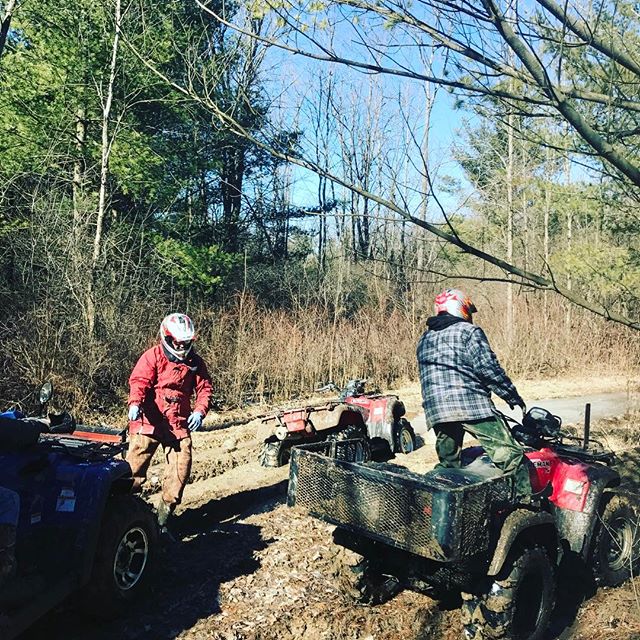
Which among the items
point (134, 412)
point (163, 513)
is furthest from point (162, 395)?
point (163, 513)

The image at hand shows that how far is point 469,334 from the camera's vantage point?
14.9 feet

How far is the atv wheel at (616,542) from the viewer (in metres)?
4.66

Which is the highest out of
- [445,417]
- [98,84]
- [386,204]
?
[98,84]

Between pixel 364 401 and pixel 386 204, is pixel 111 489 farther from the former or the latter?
pixel 364 401

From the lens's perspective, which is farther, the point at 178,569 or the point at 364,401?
the point at 364,401

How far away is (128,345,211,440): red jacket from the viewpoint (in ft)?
18.8

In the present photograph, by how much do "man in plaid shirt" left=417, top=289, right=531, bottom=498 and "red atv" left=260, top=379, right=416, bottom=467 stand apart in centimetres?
305

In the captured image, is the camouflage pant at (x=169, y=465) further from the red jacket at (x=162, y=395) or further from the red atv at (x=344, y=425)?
the red atv at (x=344, y=425)

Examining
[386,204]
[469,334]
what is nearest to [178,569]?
[469,334]

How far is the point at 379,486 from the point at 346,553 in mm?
1436

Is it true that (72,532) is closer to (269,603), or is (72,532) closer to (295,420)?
(269,603)

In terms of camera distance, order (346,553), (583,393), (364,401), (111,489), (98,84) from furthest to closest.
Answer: (583,393) → (98,84) → (364,401) → (346,553) → (111,489)

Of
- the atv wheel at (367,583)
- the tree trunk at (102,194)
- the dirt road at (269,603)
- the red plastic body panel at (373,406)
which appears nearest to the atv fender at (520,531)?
the dirt road at (269,603)

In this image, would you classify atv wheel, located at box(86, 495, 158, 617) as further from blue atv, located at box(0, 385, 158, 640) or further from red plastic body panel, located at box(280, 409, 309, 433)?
red plastic body panel, located at box(280, 409, 309, 433)
